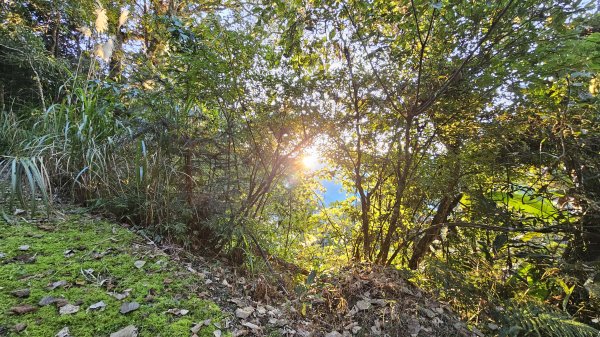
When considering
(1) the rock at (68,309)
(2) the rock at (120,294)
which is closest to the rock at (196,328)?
(2) the rock at (120,294)

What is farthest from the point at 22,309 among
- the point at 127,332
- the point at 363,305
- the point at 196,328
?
the point at 363,305

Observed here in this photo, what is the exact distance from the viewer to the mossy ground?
1.21 metres

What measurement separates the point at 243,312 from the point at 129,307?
0.58 meters

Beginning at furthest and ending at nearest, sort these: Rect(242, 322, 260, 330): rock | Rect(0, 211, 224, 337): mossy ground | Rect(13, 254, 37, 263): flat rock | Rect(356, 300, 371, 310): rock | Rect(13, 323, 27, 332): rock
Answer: Rect(356, 300, 371, 310): rock
Rect(13, 254, 37, 263): flat rock
Rect(242, 322, 260, 330): rock
Rect(0, 211, 224, 337): mossy ground
Rect(13, 323, 27, 332): rock

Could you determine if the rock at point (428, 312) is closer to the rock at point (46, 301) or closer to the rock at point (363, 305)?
the rock at point (363, 305)

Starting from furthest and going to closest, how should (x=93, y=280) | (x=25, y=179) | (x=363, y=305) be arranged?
(x=25, y=179)
(x=363, y=305)
(x=93, y=280)

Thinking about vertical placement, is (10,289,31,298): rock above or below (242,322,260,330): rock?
below

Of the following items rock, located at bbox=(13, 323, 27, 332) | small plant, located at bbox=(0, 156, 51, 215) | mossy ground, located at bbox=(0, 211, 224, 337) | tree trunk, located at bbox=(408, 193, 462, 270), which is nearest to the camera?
rock, located at bbox=(13, 323, 27, 332)

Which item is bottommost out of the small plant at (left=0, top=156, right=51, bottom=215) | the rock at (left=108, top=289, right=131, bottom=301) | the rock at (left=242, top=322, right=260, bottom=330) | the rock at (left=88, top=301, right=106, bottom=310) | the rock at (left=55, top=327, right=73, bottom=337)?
the rock at (left=55, top=327, right=73, bottom=337)

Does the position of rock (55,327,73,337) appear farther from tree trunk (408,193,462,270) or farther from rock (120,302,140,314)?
tree trunk (408,193,462,270)

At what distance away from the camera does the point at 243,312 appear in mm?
1582

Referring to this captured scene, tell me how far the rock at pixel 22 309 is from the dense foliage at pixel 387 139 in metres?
0.94

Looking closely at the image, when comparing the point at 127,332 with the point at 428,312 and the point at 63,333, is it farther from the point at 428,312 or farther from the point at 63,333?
the point at 428,312

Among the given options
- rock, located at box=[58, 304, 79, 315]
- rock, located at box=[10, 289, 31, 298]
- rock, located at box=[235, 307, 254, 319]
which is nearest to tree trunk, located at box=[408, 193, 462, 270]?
rock, located at box=[235, 307, 254, 319]
